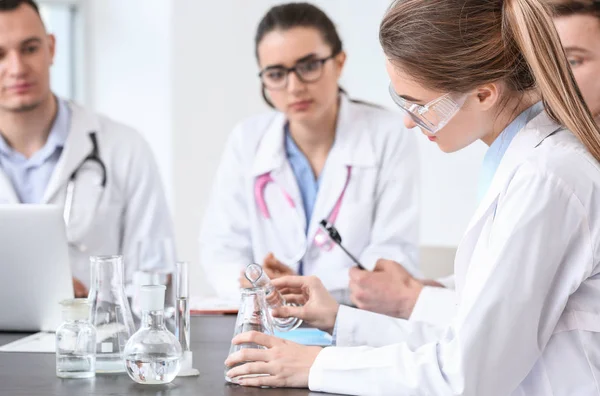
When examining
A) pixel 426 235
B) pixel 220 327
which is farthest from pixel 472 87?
pixel 426 235

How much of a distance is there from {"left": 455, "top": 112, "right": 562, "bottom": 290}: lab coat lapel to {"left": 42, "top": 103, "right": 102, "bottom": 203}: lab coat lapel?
5.83 ft

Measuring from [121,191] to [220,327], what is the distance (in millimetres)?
1199

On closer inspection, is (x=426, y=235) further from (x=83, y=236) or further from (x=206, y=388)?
(x=206, y=388)

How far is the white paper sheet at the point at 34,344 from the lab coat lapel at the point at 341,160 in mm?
1132

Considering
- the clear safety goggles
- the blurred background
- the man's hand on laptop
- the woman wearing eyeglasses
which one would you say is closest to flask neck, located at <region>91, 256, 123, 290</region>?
the clear safety goggles

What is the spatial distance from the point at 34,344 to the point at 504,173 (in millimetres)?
1045

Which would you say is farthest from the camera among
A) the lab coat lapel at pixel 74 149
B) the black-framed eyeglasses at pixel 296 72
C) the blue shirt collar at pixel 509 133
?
the lab coat lapel at pixel 74 149

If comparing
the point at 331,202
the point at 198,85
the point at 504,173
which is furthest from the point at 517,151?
the point at 198,85

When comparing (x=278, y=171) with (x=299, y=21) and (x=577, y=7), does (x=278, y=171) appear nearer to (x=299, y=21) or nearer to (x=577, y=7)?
(x=299, y=21)

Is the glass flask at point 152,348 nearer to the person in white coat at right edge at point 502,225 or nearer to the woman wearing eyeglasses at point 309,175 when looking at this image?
the person in white coat at right edge at point 502,225

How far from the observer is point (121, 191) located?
10.1 feet

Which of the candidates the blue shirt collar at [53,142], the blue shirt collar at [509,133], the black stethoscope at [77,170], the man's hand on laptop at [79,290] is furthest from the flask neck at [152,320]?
the blue shirt collar at [53,142]

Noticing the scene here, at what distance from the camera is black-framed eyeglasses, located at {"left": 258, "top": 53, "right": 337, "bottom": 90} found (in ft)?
9.18

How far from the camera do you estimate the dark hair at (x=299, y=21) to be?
2.85 metres
